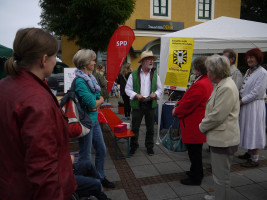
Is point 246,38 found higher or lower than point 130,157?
higher

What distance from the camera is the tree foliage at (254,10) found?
78.4 ft

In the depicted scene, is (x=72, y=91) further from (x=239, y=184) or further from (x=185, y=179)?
(x=239, y=184)

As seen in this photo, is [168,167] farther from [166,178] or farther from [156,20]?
[156,20]

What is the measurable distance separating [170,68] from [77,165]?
128 inches

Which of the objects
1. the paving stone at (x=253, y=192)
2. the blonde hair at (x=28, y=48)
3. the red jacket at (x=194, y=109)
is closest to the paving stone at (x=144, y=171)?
the red jacket at (x=194, y=109)

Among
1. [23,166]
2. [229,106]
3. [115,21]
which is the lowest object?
[23,166]

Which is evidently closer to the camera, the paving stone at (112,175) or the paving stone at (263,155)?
the paving stone at (112,175)

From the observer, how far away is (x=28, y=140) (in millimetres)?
1020

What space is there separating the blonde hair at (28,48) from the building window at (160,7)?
1433 centimetres

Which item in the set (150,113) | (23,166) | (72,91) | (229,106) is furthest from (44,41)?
(150,113)

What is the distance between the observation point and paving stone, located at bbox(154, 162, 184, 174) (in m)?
3.62

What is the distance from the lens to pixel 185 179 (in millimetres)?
3209

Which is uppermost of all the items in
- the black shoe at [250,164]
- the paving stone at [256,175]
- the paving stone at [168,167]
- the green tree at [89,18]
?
the green tree at [89,18]

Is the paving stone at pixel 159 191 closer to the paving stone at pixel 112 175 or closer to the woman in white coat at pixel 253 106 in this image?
the paving stone at pixel 112 175
